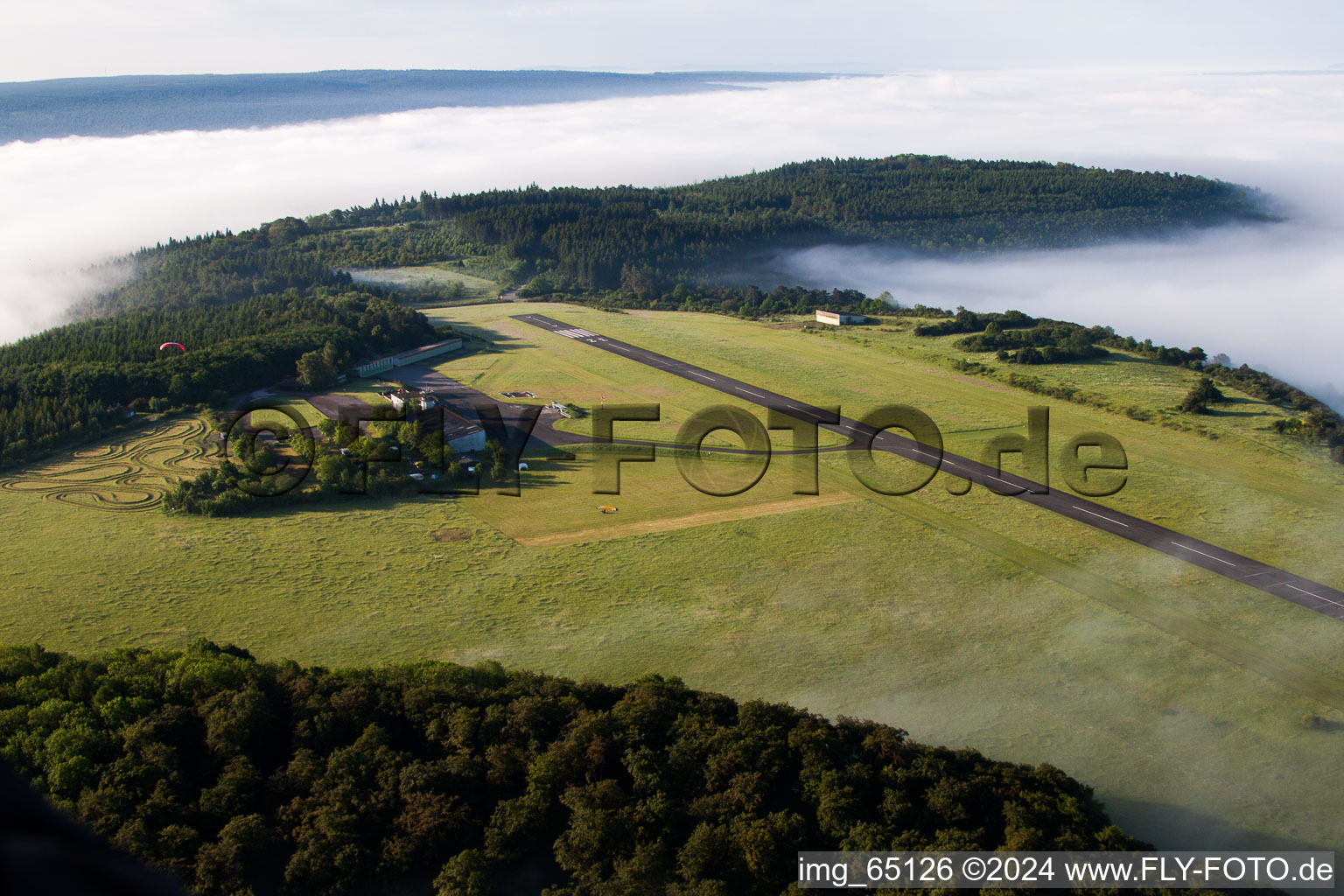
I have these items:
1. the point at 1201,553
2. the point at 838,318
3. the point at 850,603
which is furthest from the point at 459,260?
the point at 1201,553

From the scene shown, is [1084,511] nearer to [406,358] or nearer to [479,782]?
[479,782]

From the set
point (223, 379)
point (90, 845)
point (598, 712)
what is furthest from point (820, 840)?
point (223, 379)

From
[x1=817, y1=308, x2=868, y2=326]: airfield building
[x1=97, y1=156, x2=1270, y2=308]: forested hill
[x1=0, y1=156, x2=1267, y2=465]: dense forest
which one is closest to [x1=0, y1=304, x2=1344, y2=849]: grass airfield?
[x1=0, y1=156, x2=1267, y2=465]: dense forest

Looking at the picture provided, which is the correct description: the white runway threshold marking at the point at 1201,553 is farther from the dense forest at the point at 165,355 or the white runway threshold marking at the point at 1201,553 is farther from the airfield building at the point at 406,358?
the dense forest at the point at 165,355

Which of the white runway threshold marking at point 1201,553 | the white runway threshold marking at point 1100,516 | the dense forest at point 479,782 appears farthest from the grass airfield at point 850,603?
the dense forest at point 479,782

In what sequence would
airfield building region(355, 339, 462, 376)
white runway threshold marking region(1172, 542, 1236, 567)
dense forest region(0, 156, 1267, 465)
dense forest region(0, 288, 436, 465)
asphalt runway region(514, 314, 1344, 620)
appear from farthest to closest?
airfield building region(355, 339, 462, 376), dense forest region(0, 156, 1267, 465), dense forest region(0, 288, 436, 465), white runway threshold marking region(1172, 542, 1236, 567), asphalt runway region(514, 314, 1344, 620)

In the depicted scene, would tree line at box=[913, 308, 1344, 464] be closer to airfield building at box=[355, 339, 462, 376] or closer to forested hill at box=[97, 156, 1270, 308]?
forested hill at box=[97, 156, 1270, 308]
